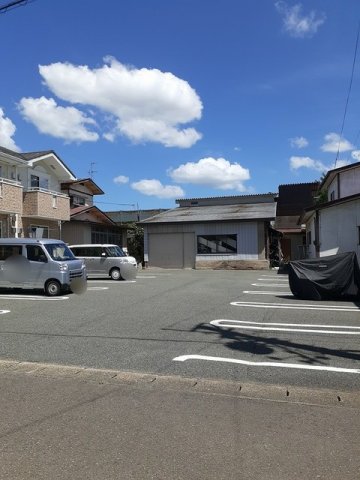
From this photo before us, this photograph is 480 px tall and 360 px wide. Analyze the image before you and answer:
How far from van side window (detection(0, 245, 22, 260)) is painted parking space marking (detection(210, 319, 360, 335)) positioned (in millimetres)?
8648

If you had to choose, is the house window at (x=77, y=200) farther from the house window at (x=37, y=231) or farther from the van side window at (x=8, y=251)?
the van side window at (x=8, y=251)

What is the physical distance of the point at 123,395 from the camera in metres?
5.07

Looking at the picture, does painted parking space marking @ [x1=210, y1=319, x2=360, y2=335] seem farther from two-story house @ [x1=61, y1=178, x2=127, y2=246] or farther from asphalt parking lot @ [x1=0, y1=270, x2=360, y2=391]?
two-story house @ [x1=61, y1=178, x2=127, y2=246]

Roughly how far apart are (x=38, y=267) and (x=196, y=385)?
11.1 meters

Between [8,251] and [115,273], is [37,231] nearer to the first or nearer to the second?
[115,273]

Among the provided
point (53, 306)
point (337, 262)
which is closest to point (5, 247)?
point (53, 306)

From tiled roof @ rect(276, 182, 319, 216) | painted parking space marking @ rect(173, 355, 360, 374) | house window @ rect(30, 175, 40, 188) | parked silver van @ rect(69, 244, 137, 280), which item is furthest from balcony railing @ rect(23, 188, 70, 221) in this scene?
tiled roof @ rect(276, 182, 319, 216)

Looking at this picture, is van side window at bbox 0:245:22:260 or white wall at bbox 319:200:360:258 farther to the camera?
white wall at bbox 319:200:360:258

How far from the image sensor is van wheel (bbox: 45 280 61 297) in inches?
590

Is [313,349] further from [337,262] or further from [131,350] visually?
[337,262]

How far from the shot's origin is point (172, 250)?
104ft

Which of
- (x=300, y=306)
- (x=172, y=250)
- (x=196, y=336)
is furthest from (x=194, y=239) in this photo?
(x=196, y=336)

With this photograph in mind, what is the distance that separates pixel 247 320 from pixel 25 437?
6.63 metres

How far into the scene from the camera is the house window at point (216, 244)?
99.1 feet
